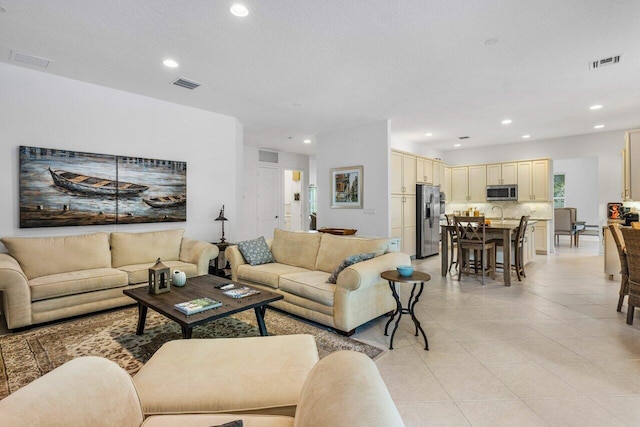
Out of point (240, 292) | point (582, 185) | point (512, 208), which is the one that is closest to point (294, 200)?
point (512, 208)

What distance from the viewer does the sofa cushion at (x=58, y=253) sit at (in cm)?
339

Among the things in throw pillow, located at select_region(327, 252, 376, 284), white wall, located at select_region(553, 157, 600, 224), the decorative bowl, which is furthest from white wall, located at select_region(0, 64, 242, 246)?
white wall, located at select_region(553, 157, 600, 224)

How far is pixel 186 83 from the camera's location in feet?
13.3

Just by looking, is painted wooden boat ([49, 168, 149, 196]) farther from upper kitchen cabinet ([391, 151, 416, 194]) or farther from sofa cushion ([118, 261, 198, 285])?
upper kitchen cabinet ([391, 151, 416, 194])

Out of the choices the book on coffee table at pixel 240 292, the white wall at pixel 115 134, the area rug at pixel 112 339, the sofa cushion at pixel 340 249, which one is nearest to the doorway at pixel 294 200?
the white wall at pixel 115 134

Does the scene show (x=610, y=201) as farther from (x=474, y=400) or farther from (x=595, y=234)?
(x=474, y=400)

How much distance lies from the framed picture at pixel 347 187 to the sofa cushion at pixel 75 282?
3.99 meters

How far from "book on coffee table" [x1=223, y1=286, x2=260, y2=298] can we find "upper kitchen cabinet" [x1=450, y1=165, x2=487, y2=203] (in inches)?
295

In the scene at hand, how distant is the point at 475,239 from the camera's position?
5.07 meters

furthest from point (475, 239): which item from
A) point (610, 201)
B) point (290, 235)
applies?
point (610, 201)

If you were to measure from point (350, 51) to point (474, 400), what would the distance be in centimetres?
314

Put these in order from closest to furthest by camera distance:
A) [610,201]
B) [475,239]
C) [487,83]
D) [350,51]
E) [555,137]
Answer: [350,51], [487,83], [475,239], [610,201], [555,137]

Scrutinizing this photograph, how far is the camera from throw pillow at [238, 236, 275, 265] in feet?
13.5

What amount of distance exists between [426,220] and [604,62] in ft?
13.7
